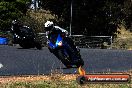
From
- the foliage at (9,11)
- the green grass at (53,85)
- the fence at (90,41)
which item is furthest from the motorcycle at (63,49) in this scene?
the foliage at (9,11)

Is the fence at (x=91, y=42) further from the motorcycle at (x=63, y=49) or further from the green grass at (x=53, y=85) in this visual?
the motorcycle at (x=63, y=49)

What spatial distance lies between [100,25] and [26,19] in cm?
812

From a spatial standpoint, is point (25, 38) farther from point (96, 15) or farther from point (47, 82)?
point (96, 15)

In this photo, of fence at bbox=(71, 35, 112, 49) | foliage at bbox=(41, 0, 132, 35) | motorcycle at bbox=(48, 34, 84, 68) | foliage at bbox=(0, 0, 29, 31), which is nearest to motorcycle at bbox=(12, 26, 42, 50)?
fence at bbox=(71, 35, 112, 49)

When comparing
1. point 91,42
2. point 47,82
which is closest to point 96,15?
point 91,42

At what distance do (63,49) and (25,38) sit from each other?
1884 cm

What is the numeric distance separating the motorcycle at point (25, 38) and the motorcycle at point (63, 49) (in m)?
17.0

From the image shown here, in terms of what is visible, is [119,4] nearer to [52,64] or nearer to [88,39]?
[88,39]

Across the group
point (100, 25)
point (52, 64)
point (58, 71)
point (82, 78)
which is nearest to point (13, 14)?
point (100, 25)

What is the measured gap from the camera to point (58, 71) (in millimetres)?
18594

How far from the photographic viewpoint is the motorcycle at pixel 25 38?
27.3 meters

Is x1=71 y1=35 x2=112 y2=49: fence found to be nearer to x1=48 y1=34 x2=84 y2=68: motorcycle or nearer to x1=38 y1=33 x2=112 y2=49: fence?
x1=38 y1=33 x2=112 y2=49: fence

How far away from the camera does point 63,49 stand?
32.0ft

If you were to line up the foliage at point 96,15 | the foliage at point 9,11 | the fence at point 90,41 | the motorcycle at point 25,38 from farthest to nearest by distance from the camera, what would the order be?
1. the foliage at point 96,15
2. the foliage at point 9,11
3. the fence at point 90,41
4. the motorcycle at point 25,38
